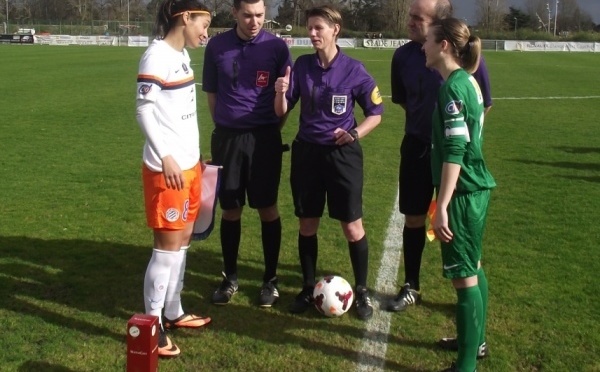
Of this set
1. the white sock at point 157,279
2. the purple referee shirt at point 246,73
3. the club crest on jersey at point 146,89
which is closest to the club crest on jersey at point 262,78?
the purple referee shirt at point 246,73

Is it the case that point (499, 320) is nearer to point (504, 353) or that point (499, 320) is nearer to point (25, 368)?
point (504, 353)

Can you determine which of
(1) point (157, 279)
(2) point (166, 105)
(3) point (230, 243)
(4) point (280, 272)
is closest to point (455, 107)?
(2) point (166, 105)

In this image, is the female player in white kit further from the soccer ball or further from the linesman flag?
the soccer ball

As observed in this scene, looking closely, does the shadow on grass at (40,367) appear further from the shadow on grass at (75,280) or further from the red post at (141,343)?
the red post at (141,343)

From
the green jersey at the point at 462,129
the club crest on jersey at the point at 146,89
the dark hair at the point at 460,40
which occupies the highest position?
the dark hair at the point at 460,40

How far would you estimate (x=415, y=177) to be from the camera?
453cm

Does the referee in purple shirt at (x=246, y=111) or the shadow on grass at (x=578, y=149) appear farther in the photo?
the shadow on grass at (x=578, y=149)

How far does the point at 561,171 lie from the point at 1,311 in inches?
290

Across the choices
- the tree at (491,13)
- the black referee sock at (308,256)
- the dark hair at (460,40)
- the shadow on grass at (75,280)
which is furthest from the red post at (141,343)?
the tree at (491,13)

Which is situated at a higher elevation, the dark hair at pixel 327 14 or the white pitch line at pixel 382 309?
the dark hair at pixel 327 14

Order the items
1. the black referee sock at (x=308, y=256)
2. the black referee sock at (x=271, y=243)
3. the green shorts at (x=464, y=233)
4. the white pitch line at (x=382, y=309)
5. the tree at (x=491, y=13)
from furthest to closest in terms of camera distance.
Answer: the tree at (x=491, y=13), the black referee sock at (x=271, y=243), the black referee sock at (x=308, y=256), the white pitch line at (x=382, y=309), the green shorts at (x=464, y=233)

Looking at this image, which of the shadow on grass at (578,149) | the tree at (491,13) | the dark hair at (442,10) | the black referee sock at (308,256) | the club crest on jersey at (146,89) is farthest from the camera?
the tree at (491,13)

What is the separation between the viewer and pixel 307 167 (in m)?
4.45

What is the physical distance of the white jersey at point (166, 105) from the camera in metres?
3.62
